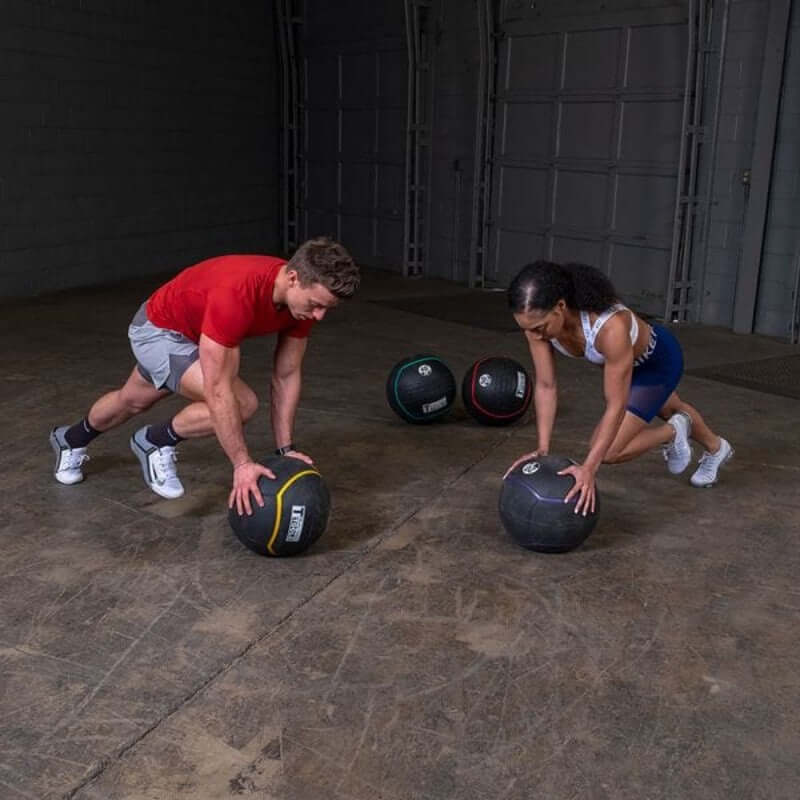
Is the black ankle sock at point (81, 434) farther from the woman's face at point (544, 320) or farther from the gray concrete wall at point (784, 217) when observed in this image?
the gray concrete wall at point (784, 217)

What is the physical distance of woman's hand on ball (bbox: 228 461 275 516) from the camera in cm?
296

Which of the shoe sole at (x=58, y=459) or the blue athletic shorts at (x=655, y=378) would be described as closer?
the blue athletic shorts at (x=655, y=378)

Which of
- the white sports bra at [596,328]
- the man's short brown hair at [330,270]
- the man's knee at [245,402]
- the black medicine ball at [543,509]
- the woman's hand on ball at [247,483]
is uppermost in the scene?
the man's short brown hair at [330,270]

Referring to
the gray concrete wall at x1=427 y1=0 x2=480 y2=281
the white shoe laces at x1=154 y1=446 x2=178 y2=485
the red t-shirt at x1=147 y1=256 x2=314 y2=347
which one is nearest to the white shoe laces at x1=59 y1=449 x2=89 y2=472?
the white shoe laces at x1=154 y1=446 x2=178 y2=485

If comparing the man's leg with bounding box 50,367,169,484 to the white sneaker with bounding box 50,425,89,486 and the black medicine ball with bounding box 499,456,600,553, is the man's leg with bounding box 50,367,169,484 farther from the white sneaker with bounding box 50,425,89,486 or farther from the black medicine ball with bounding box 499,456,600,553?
the black medicine ball with bounding box 499,456,600,553

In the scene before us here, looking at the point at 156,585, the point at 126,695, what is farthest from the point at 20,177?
the point at 126,695

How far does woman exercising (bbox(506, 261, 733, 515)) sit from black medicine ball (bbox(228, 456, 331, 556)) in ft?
2.32

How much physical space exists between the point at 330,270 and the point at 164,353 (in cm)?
84

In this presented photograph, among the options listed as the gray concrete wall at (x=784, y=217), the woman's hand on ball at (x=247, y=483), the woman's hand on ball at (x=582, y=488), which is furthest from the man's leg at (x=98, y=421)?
the gray concrete wall at (x=784, y=217)

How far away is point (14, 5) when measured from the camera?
24.8 feet

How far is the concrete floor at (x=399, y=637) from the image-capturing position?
2.12 m

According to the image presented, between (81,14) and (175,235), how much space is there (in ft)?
7.15

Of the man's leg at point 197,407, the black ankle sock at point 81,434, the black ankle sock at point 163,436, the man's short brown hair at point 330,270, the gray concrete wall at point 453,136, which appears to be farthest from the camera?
the gray concrete wall at point 453,136

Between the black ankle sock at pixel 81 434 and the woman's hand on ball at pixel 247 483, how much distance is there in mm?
1021
